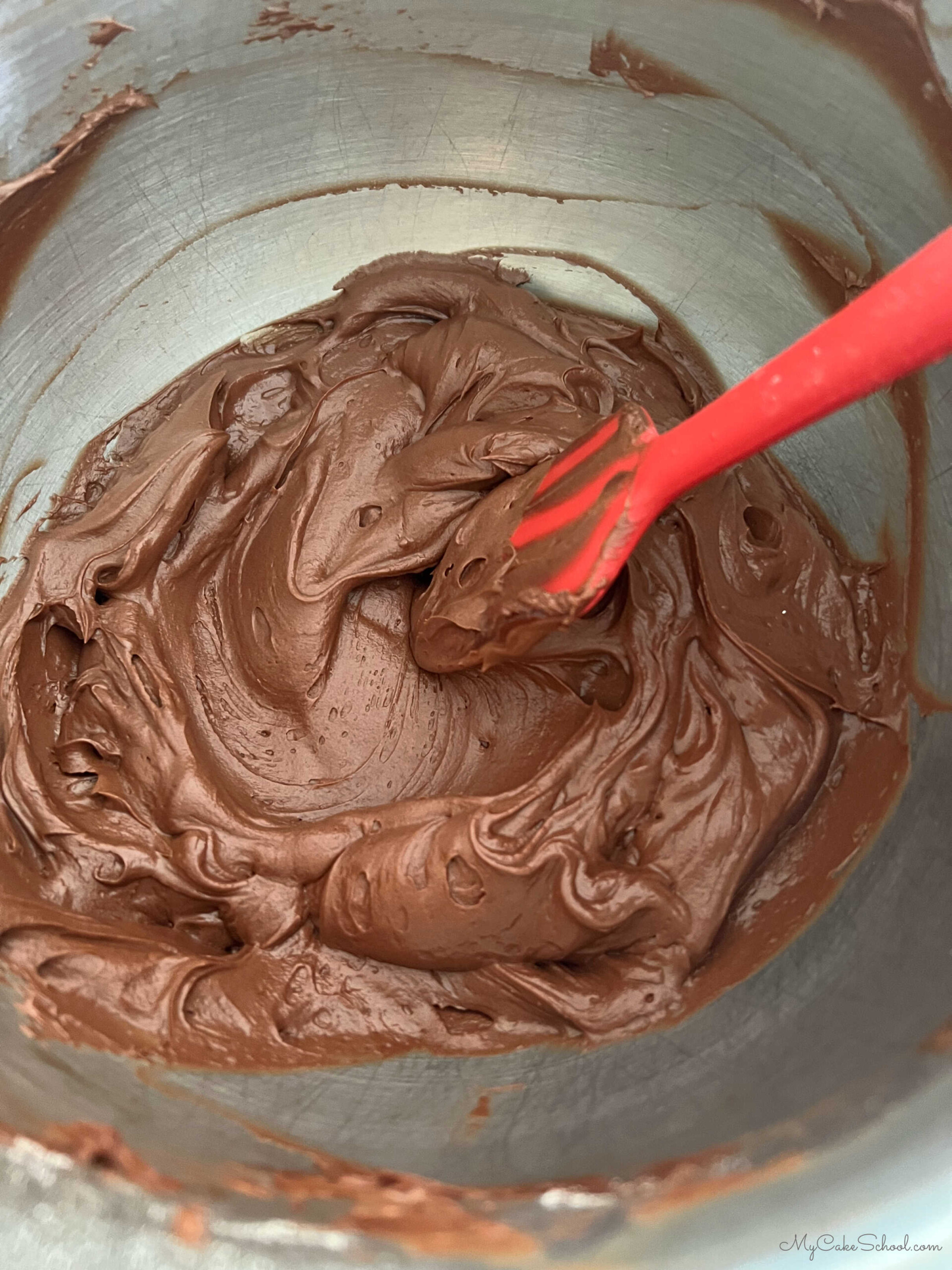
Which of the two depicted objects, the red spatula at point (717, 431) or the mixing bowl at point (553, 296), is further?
the mixing bowl at point (553, 296)

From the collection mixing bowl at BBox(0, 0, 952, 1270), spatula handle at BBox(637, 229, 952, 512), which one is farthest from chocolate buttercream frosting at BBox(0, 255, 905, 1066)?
spatula handle at BBox(637, 229, 952, 512)

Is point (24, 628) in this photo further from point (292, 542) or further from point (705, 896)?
point (705, 896)

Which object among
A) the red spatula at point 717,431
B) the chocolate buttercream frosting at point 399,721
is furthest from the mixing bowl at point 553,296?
the red spatula at point 717,431

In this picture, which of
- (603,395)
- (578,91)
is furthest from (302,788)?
(578,91)

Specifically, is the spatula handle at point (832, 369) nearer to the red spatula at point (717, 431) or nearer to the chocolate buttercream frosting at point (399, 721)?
the red spatula at point (717, 431)

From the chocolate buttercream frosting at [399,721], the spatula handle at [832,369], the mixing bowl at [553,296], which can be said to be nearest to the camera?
the spatula handle at [832,369]

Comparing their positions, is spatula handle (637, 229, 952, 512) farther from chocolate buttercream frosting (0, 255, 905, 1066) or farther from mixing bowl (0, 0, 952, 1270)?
mixing bowl (0, 0, 952, 1270)

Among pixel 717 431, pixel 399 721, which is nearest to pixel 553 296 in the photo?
pixel 717 431
